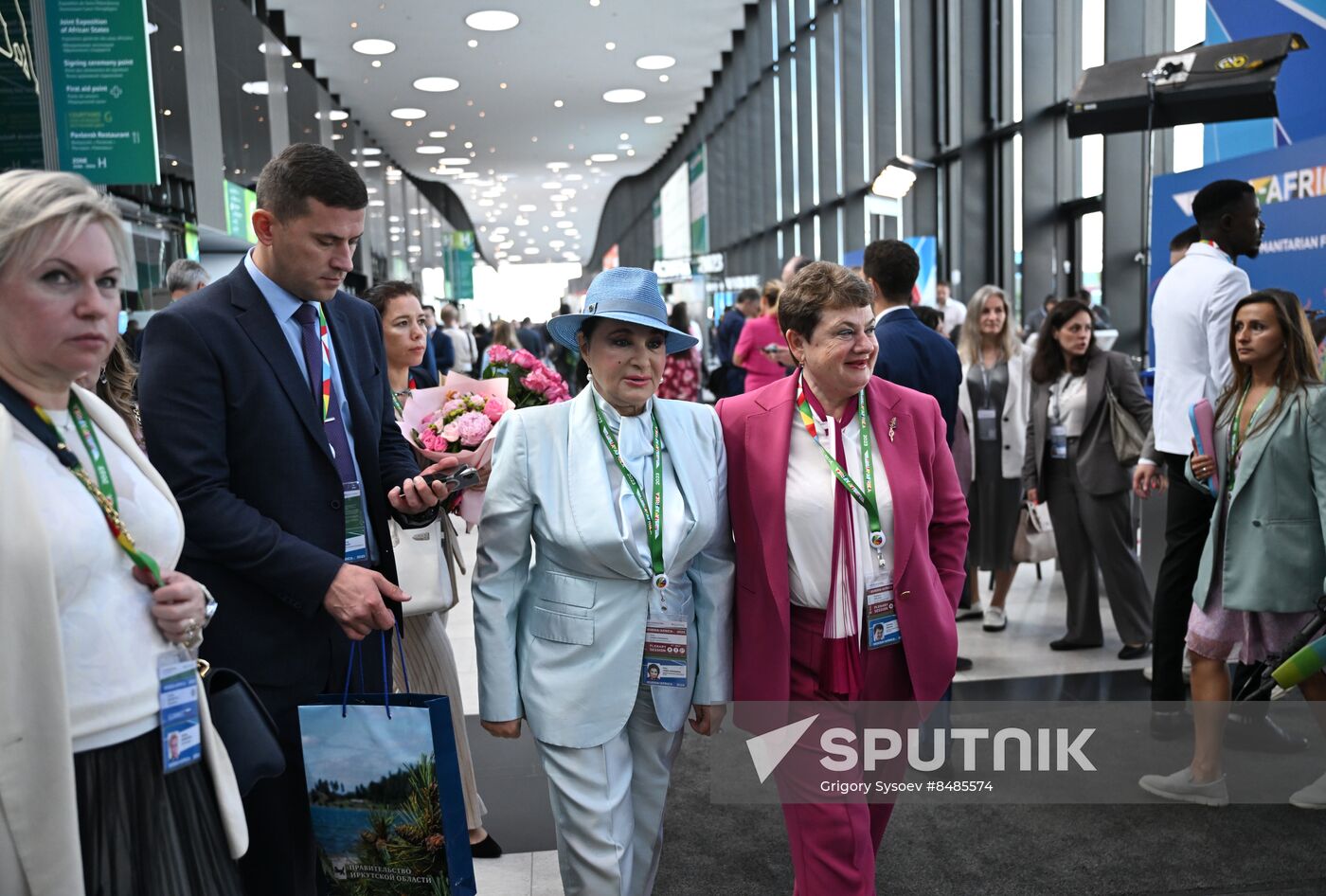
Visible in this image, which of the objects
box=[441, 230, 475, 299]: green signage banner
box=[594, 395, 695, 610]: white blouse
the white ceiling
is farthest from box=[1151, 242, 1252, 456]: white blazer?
box=[441, 230, 475, 299]: green signage banner

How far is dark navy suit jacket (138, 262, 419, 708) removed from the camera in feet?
6.32

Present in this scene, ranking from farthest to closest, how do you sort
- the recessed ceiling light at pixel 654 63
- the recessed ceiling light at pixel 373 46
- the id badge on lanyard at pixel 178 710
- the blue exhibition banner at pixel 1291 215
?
the recessed ceiling light at pixel 654 63
the recessed ceiling light at pixel 373 46
the blue exhibition banner at pixel 1291 215
the id badge on lanyard at pixel 178 710

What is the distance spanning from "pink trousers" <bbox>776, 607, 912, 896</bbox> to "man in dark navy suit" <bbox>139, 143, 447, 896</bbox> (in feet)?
3.06

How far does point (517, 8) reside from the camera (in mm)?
17047

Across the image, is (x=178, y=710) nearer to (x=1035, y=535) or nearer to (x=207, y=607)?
(x=207, y=607)

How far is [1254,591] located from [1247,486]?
0.32 m

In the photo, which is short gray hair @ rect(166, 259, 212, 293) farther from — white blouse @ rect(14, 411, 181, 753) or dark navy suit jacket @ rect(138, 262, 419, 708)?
white blouse @ rect(14, 411, 181, 753)

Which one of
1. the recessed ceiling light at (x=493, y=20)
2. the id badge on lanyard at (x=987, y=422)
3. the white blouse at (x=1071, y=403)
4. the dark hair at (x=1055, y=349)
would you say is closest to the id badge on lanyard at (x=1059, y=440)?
the white blouse at (x=1071, y=403)

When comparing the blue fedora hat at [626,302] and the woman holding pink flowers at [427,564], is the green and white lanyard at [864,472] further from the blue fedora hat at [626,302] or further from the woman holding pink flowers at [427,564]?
the woman holding pink flowers at [427,564]

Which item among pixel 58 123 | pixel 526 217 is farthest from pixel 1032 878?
pixel 526 217

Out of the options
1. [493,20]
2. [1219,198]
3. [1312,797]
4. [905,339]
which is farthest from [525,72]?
[1312,797]

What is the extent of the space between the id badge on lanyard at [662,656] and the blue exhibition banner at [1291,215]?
346 centimetres

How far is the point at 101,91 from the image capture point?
753 cm

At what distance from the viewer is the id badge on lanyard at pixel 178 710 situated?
1.50 m
